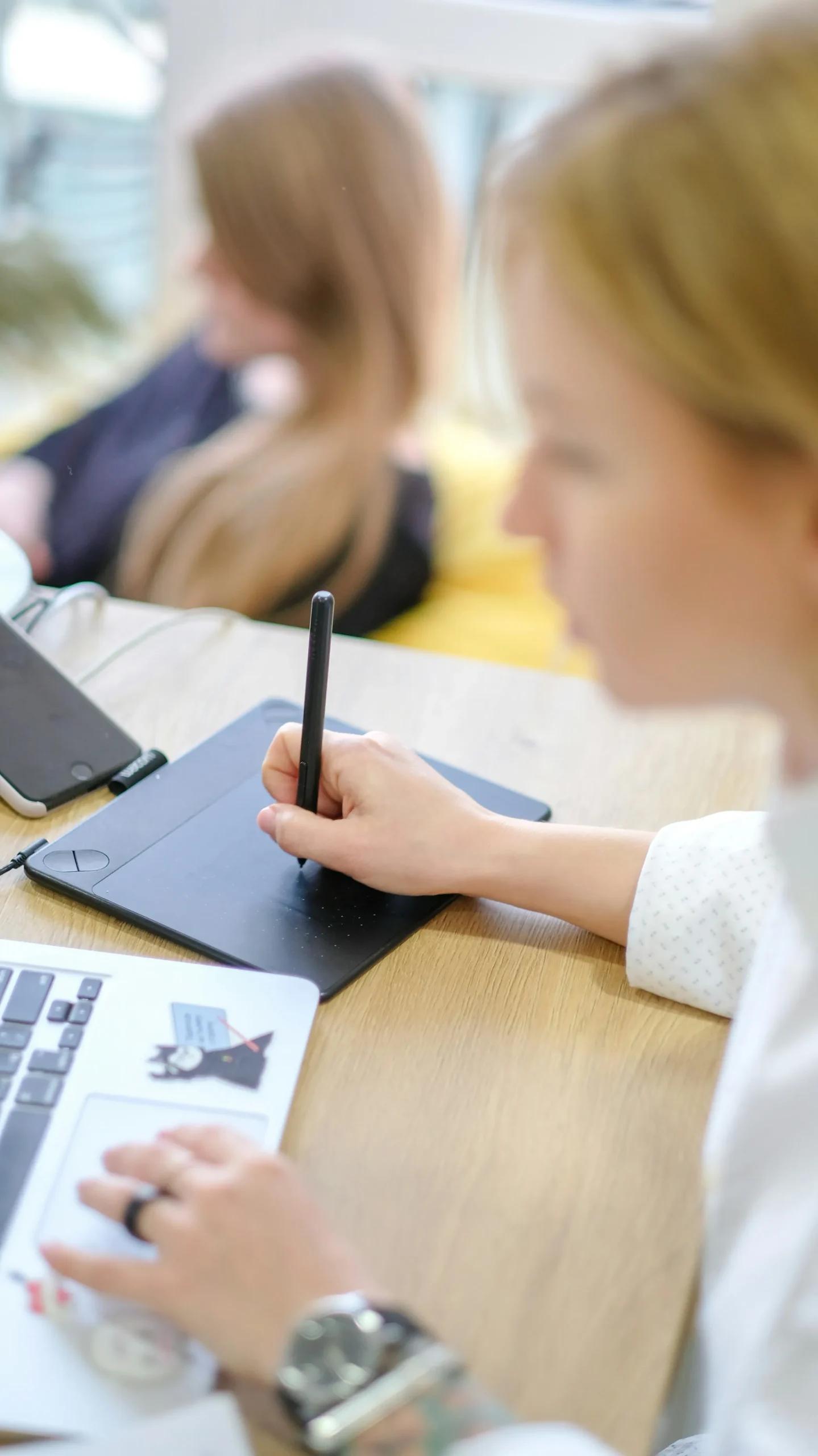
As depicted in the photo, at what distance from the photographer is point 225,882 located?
74 centimetres

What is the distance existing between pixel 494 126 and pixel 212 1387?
2077 mm

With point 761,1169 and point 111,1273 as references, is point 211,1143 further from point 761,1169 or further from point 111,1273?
point 761,1169

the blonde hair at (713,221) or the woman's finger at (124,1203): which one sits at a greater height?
the blonde hair at (713,221)

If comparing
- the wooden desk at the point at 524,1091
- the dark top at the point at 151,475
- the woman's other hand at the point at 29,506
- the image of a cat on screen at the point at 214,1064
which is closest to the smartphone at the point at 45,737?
the wooden desk at the point at 524,1091

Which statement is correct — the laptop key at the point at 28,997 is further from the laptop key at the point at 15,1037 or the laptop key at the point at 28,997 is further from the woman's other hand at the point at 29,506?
the woman's other hand at the point at 29,506

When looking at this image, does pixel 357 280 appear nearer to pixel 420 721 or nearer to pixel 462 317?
pixel 462 317

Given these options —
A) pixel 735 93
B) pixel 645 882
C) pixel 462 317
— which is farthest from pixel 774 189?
pixel 462 317

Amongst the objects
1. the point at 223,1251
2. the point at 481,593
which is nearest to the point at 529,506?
the point at 223,1251

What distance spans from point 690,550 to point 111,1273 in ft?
1.10

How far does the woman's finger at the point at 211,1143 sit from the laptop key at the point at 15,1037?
9 cm

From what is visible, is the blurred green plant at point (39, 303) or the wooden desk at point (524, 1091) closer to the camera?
the wooden desk at point (524, 1091)

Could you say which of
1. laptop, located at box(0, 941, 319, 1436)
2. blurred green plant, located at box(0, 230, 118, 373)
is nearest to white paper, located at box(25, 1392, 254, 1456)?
laptop, located at box(0, 941, 319, 1436)

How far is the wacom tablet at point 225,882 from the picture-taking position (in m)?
→ 0.70

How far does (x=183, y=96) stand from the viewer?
7.42 feet
